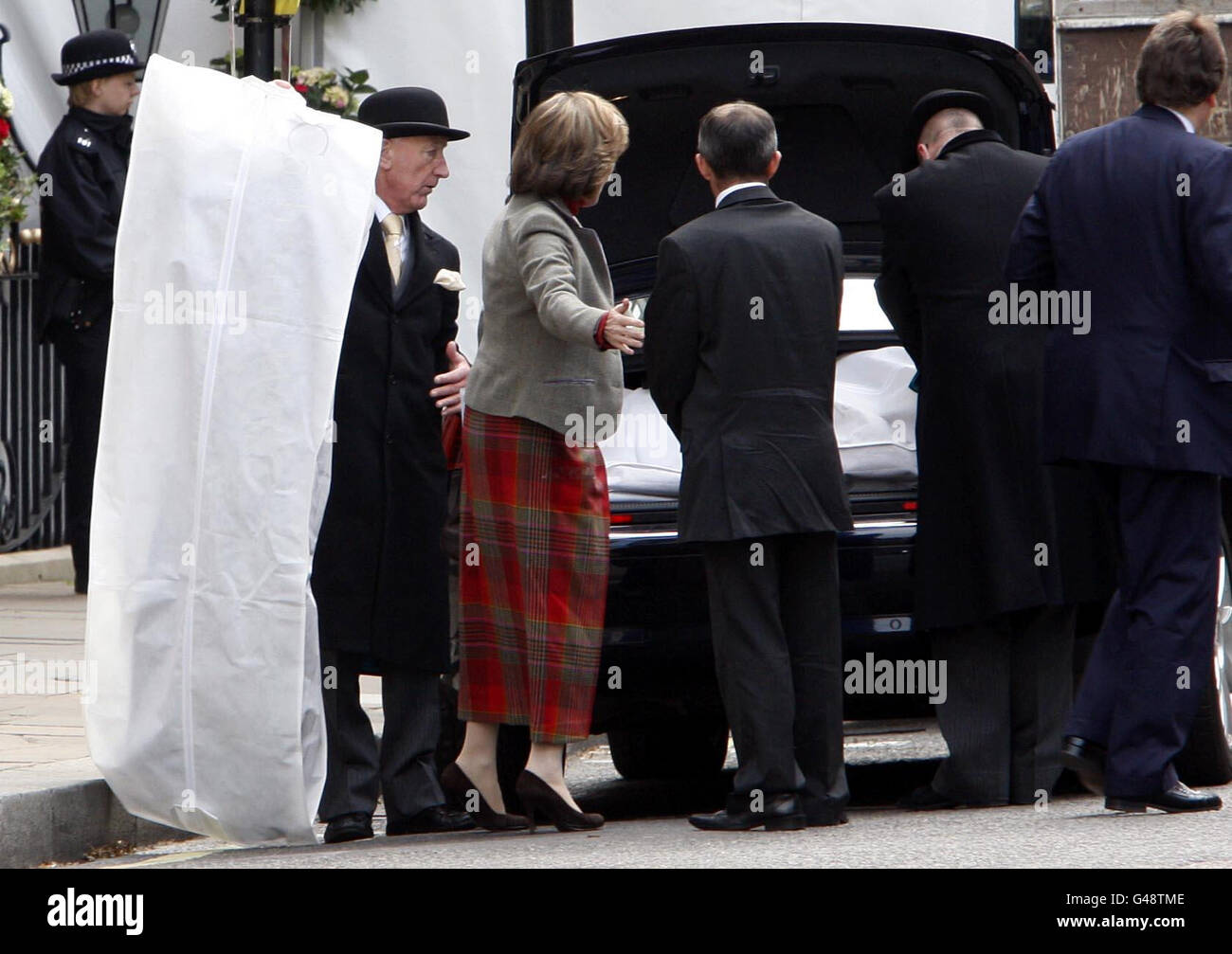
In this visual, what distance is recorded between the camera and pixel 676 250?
5641 millimetres

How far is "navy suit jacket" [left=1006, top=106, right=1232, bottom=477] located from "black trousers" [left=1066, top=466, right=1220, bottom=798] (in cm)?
10

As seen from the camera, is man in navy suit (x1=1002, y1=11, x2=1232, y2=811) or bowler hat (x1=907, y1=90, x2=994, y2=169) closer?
man in navy suit (x1=1002, y1=11, x2=1232, y2=811)

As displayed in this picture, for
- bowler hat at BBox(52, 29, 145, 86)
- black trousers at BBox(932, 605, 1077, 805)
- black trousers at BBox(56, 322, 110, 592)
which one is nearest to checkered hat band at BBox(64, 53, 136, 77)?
bowler hat at BBox(52, 29, 145, 86)

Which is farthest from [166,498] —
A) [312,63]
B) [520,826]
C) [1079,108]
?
[1079,108]

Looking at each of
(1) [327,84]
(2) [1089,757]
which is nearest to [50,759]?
(2) [1089,757]

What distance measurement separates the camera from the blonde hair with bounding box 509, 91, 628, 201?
5621 millimetres

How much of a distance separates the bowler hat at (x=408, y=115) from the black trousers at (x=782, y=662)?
1298 millimetres

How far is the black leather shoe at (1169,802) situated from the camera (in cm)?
539

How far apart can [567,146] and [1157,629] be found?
1.88 meters

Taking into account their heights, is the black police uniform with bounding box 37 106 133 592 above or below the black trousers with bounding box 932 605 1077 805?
above

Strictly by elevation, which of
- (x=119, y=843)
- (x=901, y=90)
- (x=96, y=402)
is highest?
(x=901, y=90)

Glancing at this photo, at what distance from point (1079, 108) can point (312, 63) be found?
4.74 m

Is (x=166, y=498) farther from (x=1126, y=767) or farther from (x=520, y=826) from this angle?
(x=1126, y=767)

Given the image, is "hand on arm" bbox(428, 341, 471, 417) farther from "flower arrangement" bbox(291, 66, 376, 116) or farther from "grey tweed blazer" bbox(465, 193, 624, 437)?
"flower arrangement" bbox(291, 66, 376, 116)
